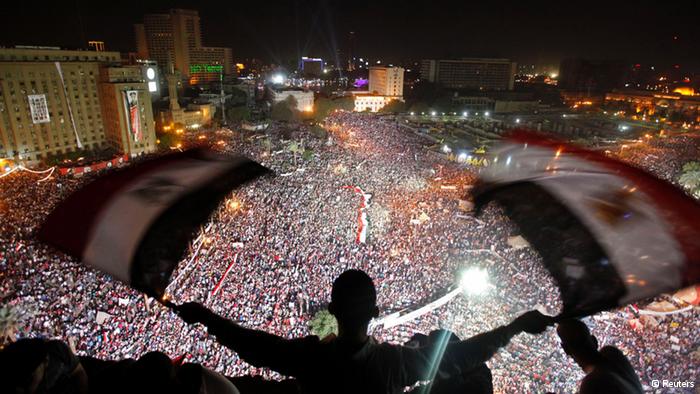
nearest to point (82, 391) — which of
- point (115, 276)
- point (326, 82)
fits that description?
point (115, 276)

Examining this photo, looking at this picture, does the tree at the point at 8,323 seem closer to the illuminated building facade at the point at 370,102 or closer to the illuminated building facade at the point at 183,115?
the illuminated building facade at the point at 183,115

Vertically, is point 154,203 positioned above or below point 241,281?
above

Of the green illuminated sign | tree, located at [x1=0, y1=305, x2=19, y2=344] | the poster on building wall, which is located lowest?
tree, located at [x1=0, y1=305, x2=19, y2=344]

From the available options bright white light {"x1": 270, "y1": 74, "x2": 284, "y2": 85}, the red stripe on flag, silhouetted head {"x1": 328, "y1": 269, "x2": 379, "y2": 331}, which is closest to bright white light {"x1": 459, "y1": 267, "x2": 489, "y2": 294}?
the red stripe on flag

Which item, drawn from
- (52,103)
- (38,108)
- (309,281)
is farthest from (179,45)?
(309,281)

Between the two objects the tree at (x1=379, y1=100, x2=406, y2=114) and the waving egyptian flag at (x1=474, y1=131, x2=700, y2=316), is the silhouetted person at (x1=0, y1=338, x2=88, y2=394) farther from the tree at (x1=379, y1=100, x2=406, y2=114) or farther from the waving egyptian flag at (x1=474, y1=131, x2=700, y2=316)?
the tree at (x1=379, y1=100, x2=406, y2=114)

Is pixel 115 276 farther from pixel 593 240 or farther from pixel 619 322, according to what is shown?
pixel 619 322
